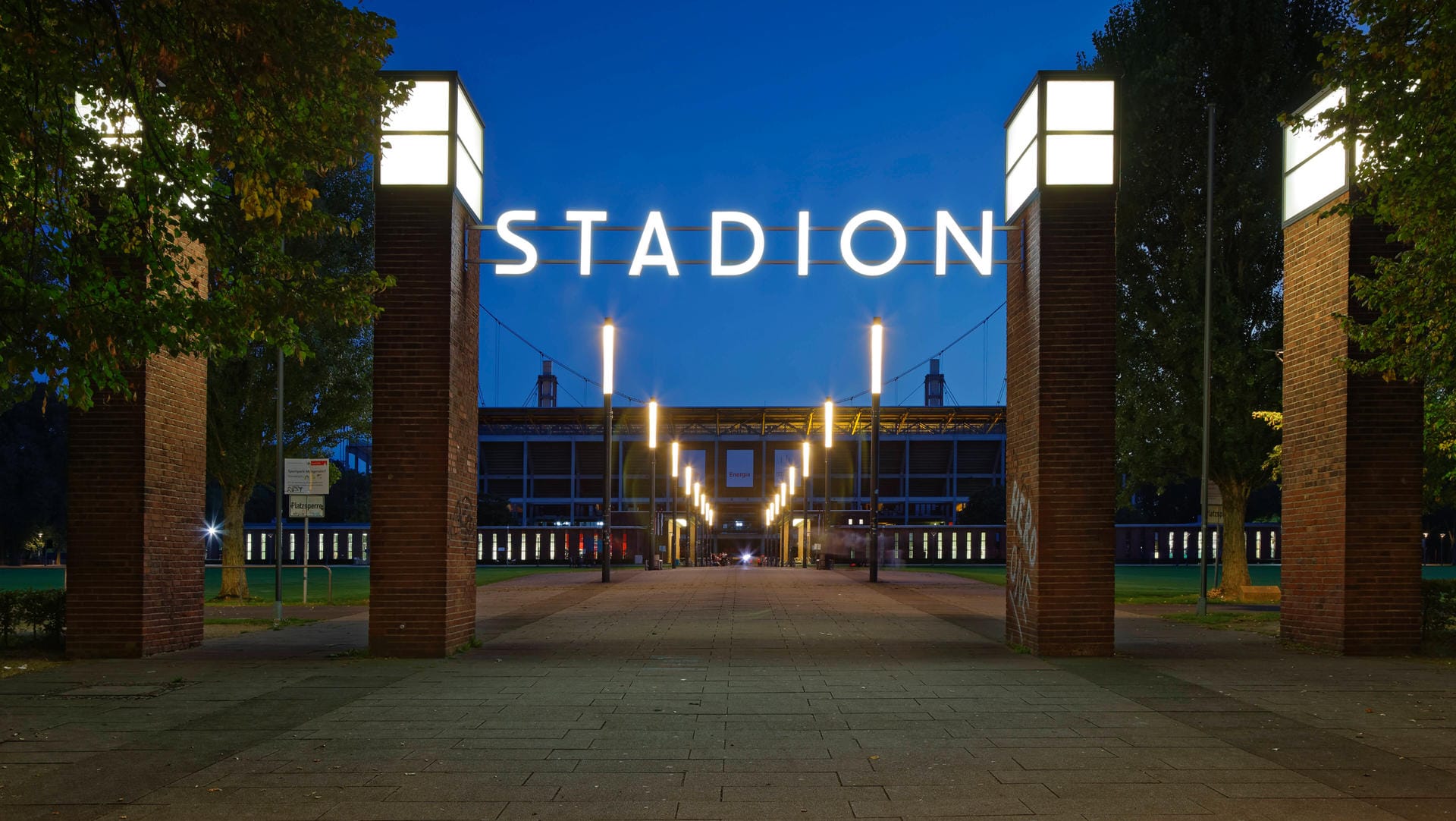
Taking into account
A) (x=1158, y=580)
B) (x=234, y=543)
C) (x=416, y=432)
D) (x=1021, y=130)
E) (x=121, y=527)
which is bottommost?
(x=1158, y=580)

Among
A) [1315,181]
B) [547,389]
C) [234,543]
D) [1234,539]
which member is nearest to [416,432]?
[1315,181]

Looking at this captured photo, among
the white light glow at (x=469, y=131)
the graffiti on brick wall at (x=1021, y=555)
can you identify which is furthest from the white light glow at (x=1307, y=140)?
the white light glow at (x=469, y=131)

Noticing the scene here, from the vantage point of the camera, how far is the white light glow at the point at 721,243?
48.4ft

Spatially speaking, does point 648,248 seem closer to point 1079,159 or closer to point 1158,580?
point 1079,159

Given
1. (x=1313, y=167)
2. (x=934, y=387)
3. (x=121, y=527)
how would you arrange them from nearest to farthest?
(x=121, y=527), (x=1313, y=167), (x=934, y=387)

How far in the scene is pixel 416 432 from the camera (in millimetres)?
13430

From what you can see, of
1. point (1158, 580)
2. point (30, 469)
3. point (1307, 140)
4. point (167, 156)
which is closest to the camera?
point (167, 156)

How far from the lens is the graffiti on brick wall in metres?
13.8

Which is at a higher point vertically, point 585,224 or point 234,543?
point 585,224

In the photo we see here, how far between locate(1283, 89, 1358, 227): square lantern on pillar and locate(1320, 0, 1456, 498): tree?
2.04m

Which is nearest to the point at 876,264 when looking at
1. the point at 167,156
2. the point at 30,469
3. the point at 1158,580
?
the point at 167,156

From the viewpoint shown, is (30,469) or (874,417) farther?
(30,469)

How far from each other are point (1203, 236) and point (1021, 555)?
1467 centimetres

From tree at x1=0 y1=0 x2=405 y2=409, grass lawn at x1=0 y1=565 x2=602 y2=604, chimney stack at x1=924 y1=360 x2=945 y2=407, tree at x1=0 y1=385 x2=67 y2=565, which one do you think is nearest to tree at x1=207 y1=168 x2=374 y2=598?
grass lawn at x1=0 y1=565 x2=602 y2=604
